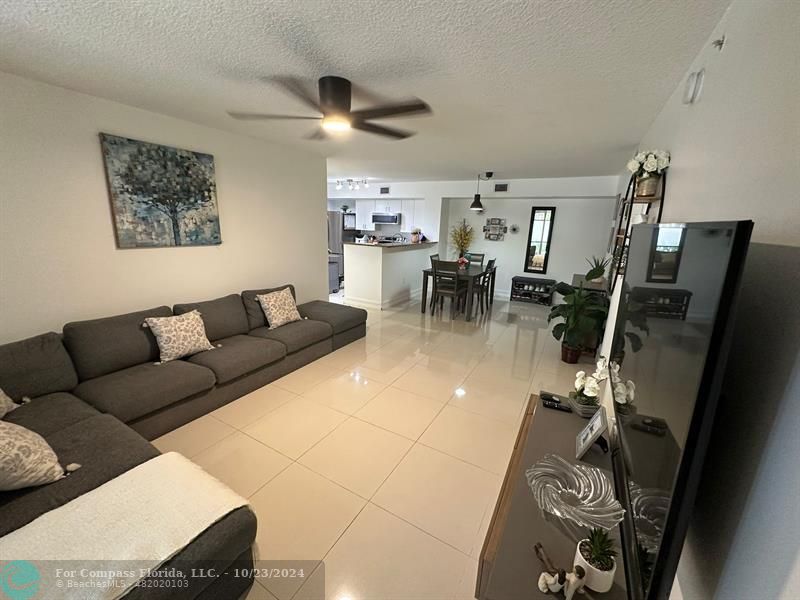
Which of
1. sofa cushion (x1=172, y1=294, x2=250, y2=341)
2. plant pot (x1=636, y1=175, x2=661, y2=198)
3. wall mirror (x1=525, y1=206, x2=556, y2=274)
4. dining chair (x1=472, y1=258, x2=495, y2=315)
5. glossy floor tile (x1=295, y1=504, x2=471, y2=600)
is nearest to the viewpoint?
glossy floor tile (x1=295, y1=504, x2=471, y2=600)

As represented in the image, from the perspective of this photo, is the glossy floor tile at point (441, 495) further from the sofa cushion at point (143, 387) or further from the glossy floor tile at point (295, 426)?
the sofa cushion at point (143, 387)

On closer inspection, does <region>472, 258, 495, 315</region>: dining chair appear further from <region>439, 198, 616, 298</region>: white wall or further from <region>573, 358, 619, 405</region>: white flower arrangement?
<region>573, 358, 619, 405</region>: white flower arrangement

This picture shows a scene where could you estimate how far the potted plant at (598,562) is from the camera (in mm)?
912

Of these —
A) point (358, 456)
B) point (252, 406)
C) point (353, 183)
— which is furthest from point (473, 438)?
point (353, 183)

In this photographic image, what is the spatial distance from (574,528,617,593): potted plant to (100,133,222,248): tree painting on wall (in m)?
3.49

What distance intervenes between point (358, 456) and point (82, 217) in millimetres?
2694

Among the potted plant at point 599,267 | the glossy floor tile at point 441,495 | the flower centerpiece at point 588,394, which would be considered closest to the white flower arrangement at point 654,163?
the flower centerpiece at point 588,394

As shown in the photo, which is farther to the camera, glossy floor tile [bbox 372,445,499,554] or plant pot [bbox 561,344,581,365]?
plant pot [bbox 561,344,581,365]

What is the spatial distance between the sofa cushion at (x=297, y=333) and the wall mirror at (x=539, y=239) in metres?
4.98

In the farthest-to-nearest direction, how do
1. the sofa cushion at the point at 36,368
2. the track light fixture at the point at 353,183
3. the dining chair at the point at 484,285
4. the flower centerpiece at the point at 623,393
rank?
the track light fixture at the point at 353,183
the dining chair at the point at 484,285
the sofa cushion at the point at 36,368
the flower centerpiece at the point at 623,393

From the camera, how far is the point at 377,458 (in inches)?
84.1

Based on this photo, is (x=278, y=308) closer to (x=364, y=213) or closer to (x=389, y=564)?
(x=389, y=564)

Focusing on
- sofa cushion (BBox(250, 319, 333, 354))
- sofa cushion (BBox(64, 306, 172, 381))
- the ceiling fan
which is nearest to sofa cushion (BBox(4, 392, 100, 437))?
sofa cushion (BBox(64, 306, 172, 381))

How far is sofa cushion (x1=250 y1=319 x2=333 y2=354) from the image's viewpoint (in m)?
3.19
